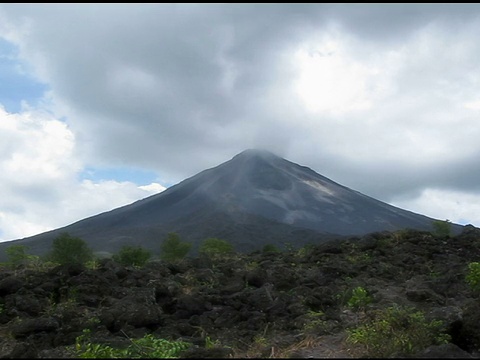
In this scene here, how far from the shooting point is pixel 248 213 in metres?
118

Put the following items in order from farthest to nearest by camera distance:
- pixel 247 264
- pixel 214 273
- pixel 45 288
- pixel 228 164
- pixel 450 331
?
1. pixel 228 164
2. pixel 247 264
3. pixel 214 273
4. pixel 45 288
5. pixel 450 331

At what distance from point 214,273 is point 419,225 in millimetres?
111925

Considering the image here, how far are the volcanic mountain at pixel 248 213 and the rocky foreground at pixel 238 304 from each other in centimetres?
7016

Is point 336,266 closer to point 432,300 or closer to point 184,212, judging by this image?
point 432,300

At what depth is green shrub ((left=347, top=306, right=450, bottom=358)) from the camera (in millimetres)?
6012

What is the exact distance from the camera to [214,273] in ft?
42.8

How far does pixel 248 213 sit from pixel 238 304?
108m

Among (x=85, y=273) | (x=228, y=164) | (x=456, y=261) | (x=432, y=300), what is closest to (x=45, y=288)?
(x=85, y=273)

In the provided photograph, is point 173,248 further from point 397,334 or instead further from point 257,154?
point 257,154

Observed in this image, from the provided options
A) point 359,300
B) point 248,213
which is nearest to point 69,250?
point 359,300

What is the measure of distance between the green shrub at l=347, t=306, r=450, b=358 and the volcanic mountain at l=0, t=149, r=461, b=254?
250 feet

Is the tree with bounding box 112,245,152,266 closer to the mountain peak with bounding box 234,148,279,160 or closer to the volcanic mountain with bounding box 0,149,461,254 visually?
the volcanic mountain with bounding box 0,149,461,254

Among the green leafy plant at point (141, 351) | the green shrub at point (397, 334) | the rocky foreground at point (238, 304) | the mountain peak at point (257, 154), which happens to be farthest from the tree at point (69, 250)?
the mountain peak at point (257, 154)

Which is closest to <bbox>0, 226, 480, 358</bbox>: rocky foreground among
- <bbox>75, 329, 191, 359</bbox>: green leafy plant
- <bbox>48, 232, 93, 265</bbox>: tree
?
<bbox>75, 329, 191, 359</bbox>: green leafy plant
